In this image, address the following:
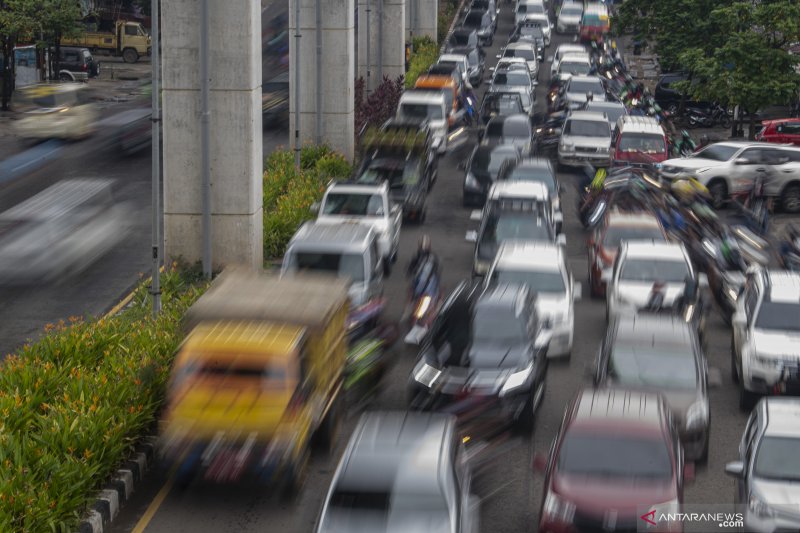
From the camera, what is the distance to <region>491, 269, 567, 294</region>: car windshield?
21.2 meters

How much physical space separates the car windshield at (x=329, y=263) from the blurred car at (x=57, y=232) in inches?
295

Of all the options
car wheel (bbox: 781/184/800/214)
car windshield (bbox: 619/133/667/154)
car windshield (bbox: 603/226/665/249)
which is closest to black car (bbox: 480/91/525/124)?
car windshield (bbox: 619/133/667/154)

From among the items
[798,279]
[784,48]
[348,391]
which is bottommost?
[348,391]

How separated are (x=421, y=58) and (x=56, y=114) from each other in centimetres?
2065

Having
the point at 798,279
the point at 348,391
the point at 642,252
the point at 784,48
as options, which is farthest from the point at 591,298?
the point at 784,48

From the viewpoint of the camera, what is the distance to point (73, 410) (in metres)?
14.9

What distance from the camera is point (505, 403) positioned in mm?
16609

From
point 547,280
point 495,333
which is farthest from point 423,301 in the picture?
point 495,333

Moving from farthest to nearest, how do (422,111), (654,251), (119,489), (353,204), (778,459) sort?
1. (422,111)
2. (353,204)
3. (654,251)
4. (119,489)
5. (778,459)

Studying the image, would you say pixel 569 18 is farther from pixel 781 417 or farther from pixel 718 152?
pixel 781 417

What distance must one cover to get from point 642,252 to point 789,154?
46.3 feet

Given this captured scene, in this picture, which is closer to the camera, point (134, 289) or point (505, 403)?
point (505, 403)

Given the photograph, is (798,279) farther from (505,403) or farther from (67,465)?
(67,465)

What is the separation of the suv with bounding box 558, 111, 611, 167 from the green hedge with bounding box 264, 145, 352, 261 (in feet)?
21.5
